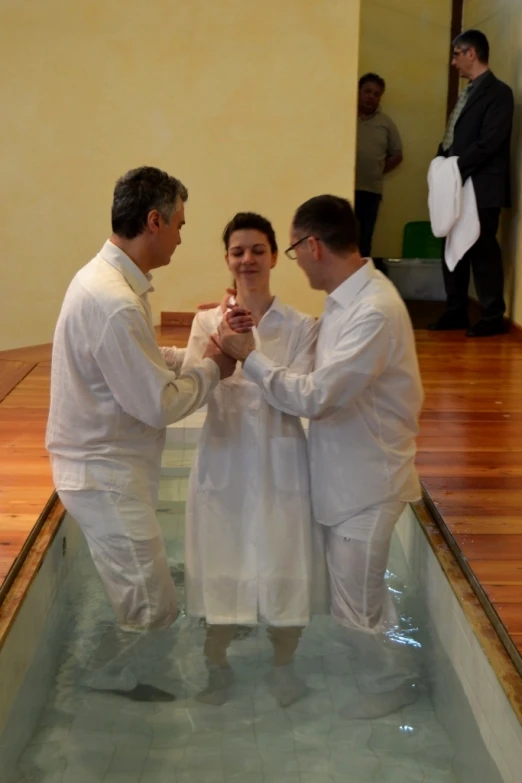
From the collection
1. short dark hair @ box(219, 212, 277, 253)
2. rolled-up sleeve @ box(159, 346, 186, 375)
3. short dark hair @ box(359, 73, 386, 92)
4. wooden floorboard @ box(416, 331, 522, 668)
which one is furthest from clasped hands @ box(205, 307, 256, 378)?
short dark hair @ box(359, 73, 386, 92)

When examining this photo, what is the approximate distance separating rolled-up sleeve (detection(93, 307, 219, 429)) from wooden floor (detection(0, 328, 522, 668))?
0.67m

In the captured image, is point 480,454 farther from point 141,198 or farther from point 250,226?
point 141,198

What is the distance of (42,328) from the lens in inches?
275

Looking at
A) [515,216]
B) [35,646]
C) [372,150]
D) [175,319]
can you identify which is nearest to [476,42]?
[515,216]

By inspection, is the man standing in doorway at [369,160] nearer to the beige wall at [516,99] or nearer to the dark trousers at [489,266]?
the beige wall at [516,99]

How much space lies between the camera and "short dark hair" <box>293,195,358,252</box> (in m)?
2.57

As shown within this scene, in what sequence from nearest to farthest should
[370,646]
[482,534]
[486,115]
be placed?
[370,646] < [482,534] < [486,115]

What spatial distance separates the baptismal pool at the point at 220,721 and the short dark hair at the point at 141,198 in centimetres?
111

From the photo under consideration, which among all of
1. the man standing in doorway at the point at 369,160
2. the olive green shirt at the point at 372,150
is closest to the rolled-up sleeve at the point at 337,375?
the man standing in doorway at the point at 369,160

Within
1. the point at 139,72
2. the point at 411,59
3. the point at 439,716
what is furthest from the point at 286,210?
the point at 439,716

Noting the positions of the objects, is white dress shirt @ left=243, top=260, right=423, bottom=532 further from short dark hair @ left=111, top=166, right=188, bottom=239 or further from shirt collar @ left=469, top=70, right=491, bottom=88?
shirt collar @ left=469, top=70, right=491, bottom=88

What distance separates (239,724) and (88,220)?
4805mm

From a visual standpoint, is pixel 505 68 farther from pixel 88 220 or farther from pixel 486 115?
pixel 88 220

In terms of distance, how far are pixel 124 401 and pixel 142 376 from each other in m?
0.09
